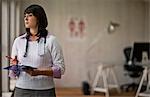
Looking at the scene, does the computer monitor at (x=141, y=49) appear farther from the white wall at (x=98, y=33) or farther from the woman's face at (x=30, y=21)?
the woman's face at (x=30, y=21)

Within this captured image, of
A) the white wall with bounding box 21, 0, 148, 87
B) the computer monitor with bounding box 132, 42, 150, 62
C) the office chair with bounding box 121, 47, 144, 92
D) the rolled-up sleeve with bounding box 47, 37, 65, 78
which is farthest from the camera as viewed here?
the white wall with bounding box 21, 0, 148, 87

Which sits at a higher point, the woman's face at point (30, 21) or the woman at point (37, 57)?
the woman's face at point (30, 21)

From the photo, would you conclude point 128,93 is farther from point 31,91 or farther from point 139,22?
point 31,91

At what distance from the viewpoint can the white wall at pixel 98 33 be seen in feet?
20.0

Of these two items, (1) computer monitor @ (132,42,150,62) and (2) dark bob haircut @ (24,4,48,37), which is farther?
(1) computer monitor @ (132,42,150,62)

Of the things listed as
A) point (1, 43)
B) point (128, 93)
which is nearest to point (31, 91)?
point (1, 43)

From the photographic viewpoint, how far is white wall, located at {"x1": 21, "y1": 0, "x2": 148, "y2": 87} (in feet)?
20.0

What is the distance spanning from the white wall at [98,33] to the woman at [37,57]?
4.41m

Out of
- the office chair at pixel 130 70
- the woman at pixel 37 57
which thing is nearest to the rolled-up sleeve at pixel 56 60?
the woman at pixel 37 57

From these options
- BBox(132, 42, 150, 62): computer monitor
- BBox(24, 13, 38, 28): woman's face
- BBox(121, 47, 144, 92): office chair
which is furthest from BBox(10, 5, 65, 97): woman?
BBox(121, 47, 144, 92): office chair

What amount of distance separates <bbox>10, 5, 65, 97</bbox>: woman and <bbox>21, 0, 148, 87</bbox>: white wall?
441 cm

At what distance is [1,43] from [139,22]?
4.61 meters

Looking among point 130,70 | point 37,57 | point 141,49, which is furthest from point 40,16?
point 130,70

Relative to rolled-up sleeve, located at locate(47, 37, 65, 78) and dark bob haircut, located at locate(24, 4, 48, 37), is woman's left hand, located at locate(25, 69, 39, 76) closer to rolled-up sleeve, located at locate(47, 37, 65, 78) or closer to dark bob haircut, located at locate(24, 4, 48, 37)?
rolled-up sleeve, located at locate(47, 37, 65, 78)
